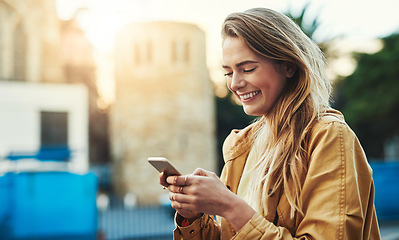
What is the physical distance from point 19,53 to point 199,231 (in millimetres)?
20222

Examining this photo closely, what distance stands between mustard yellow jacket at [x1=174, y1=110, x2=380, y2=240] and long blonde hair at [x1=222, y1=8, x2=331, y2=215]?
0.05 metres

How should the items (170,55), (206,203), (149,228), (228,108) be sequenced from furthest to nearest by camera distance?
(228,108) < (170,55) < (149,228) < (206,203)

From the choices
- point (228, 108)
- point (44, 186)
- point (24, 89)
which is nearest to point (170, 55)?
point (228, 108)

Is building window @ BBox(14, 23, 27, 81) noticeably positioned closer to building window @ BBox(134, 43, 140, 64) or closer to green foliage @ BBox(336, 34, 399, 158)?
building window @ BBox(134, 43, 140, 64)

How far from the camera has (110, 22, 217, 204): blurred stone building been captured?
23.6 meters

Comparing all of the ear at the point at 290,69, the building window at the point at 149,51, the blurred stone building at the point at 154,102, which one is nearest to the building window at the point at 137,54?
the blurred stone building at the point at 154,102

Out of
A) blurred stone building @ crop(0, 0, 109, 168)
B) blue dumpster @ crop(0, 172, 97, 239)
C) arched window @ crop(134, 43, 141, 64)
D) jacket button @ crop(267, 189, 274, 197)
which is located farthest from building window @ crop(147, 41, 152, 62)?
jacket button @ crop(267, 189, 274, 197)

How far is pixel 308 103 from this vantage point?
4.97ft

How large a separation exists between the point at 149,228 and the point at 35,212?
17.6 feet

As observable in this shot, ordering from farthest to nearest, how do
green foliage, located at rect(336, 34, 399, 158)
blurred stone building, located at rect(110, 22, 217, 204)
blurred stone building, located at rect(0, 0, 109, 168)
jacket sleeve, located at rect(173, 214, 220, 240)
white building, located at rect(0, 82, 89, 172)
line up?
1. blurred stone building, located at rect(110, 22, 217, 204)
2. green foliage, located at rect(336, 34, 399, 158)
3. blurred stone building, located at rect(0, 0, 109, 168)
4. white building, located at rect(0, 82, 89, 172)
5. jacket sleeve, located at rect(173, 214, 220, 240)

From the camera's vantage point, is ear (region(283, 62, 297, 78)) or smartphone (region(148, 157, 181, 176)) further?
ear (region(283, 62, 297, 78))

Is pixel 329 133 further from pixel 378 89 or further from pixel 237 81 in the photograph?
pixel 378 89

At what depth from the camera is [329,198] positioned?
1291 millimetres

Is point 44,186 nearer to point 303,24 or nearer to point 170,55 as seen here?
point 303,24
